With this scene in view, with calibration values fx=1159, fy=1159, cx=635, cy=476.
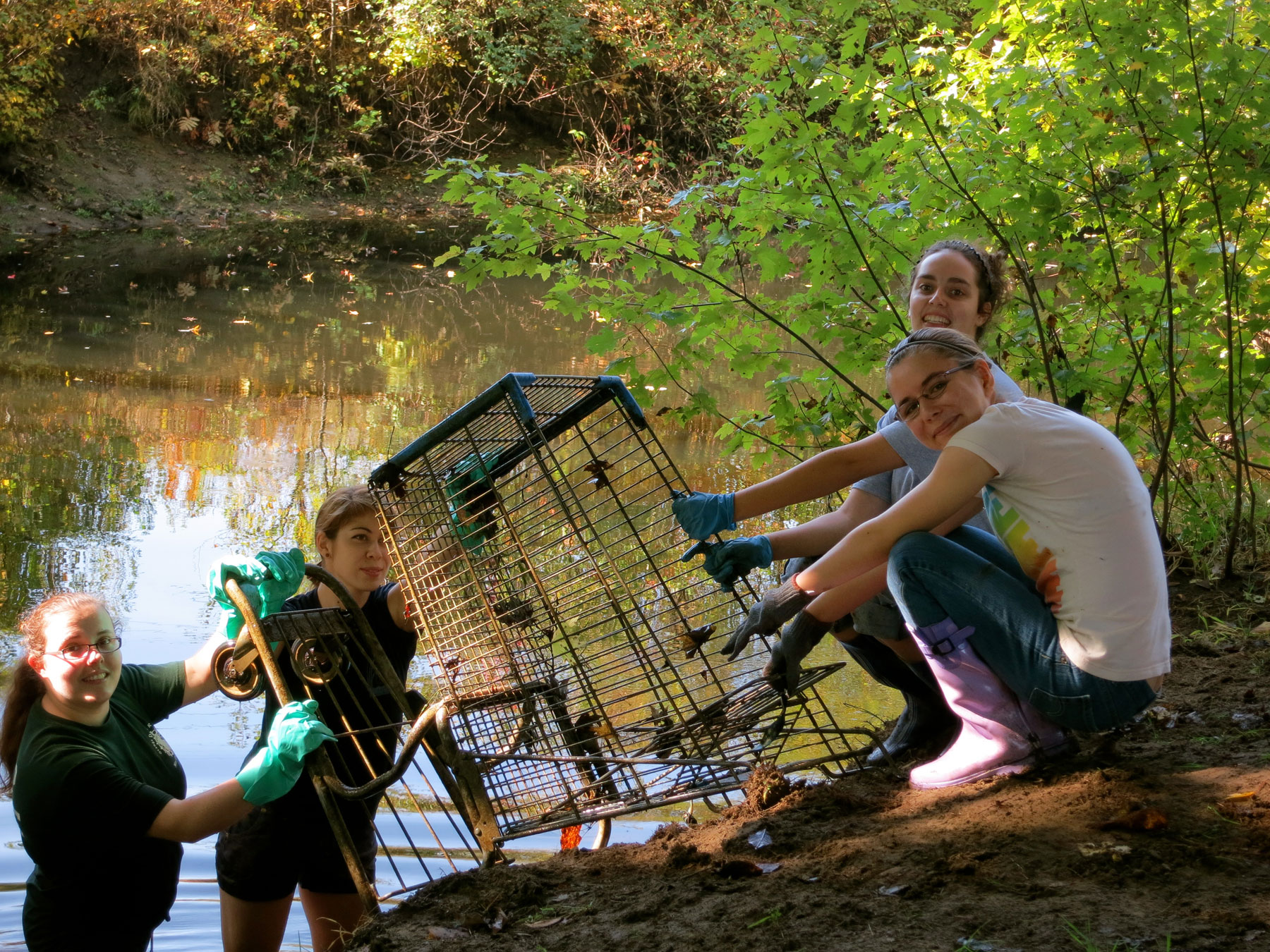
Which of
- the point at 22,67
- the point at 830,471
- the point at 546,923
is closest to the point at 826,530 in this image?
the point at 830,471

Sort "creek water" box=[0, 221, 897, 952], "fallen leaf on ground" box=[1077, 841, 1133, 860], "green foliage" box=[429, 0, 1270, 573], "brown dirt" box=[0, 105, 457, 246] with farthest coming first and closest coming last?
"brown dirt" box=[0, 105, 457, 246] < "creek water" box=[0, 221, 897, 952] < "green foliage" box=[429, 0, 1270, 573] < "fallen leaf on ground" box=[1077, 841, 1133, 860]

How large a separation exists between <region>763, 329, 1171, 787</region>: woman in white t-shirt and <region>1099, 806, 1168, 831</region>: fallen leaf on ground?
22cm

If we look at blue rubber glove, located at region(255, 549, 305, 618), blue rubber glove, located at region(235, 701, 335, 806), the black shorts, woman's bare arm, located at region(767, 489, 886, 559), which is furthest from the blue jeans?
blue rubber glove, located at region(255, 549, 305, 618)

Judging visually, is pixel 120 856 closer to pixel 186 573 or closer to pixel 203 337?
pixel 186 573

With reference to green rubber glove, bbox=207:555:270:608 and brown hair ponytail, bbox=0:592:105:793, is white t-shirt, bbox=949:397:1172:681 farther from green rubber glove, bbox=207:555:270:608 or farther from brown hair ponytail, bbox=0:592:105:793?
brown hair ponytail, bbox=0:592:105:793

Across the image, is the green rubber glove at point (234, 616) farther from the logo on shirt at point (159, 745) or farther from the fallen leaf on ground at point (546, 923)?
the fallen leaf on ground at point (546, 923)

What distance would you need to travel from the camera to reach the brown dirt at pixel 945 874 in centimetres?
184

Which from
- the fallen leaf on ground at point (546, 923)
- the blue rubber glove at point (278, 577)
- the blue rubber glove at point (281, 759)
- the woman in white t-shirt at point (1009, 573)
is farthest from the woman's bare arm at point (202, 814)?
the woman in white t-shirt at point (1009, 573)

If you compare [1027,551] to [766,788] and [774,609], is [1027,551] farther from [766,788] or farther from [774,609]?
[766,788]

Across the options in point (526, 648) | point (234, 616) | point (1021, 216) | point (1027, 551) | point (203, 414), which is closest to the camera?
point (1027, 551)

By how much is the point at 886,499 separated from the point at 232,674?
1.71m

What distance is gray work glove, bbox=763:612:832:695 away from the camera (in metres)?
2.47

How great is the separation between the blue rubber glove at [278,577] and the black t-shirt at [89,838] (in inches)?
17.4

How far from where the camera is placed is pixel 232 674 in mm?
2832
